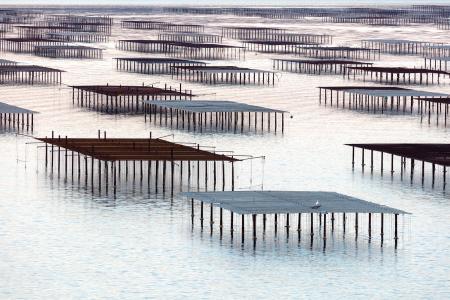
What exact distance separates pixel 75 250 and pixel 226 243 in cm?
582

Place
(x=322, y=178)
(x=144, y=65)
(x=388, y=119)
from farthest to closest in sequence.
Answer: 1. (x=144, y=65)
2. (x=388, y=119)
3. (x=322, y=178)

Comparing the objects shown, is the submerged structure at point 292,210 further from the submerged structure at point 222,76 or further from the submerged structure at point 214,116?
the submerged structure at point 222,76

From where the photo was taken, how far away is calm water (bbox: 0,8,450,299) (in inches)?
1690

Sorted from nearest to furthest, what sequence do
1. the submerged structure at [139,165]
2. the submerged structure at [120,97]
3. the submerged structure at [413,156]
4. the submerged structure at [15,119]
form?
the submerged structure at [139,165] < the submerged structure at [413,156] < the submerged structure at [15,119] < the submerged structure at [120,97]

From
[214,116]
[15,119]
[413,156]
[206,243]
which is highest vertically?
[413,156]

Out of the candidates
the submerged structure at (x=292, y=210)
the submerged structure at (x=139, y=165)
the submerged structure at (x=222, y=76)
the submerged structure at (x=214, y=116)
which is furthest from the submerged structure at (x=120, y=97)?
the submerged structure at (x=292, y=210)

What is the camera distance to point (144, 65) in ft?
464

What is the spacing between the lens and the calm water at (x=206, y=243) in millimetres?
42938

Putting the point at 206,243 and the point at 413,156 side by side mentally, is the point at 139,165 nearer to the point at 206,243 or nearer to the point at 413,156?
the point at 413,156

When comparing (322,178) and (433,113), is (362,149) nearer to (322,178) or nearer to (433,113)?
(322,178)

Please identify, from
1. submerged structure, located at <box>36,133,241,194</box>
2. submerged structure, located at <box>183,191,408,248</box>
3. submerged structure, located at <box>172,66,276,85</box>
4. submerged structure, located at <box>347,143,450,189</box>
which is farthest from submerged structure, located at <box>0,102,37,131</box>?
submerged structure, located at <box>172,66,276,85</box>

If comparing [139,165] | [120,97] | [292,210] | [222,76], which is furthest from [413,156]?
[222,76]

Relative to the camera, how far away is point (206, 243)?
49094 mm

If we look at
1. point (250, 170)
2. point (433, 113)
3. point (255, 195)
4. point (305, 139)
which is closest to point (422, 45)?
point (433, 113)
